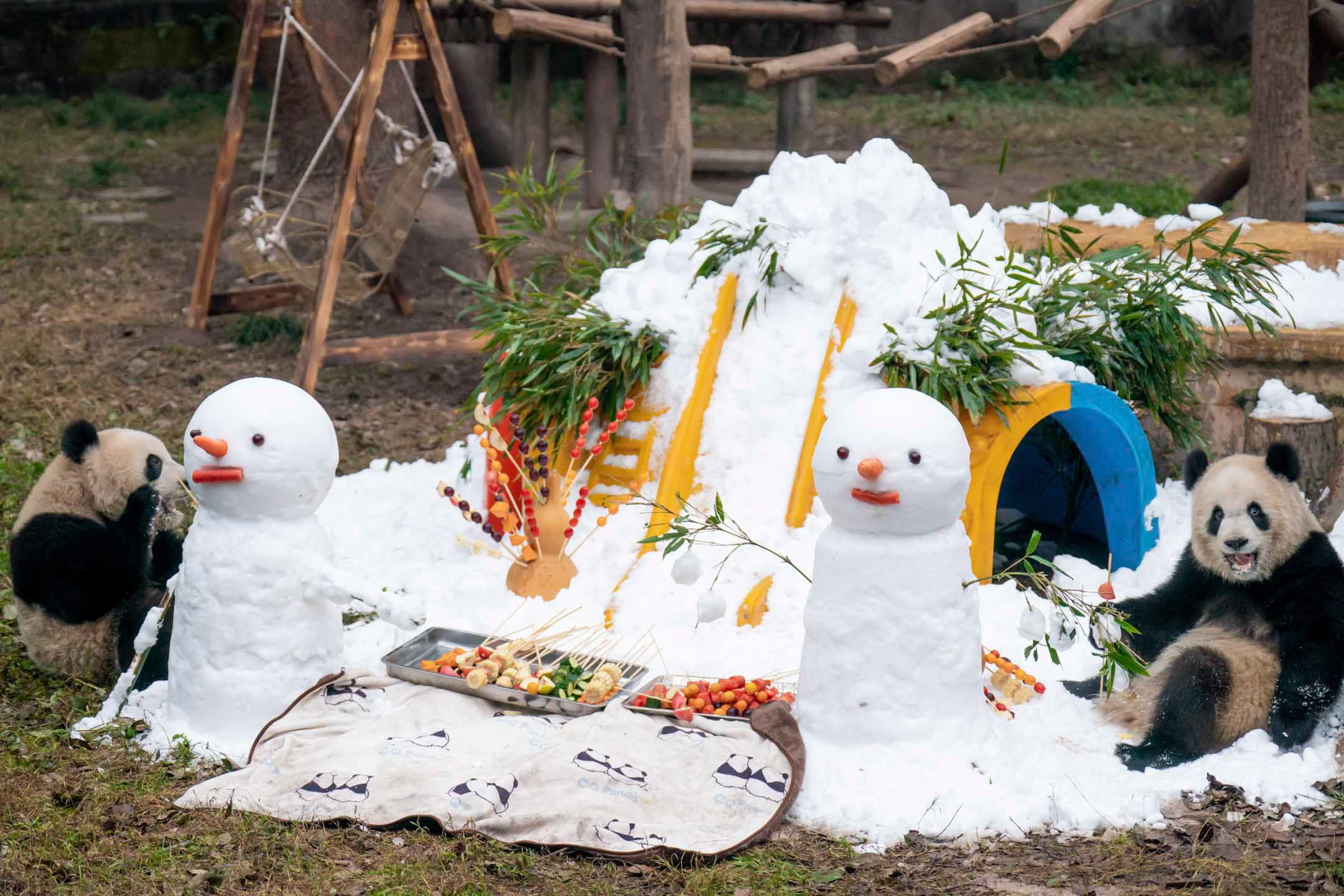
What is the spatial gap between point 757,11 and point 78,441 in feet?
19.2

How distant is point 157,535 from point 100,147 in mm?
9322

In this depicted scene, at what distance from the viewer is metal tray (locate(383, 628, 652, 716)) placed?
11.3ft

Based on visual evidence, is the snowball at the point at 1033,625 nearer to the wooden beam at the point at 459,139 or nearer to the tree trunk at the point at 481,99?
the wooden beam at the point at 459,139

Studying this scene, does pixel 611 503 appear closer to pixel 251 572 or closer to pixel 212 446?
pixel 251 572

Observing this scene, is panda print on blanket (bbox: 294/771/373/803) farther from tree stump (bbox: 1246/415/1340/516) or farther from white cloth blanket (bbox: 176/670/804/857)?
tree stump (bbox: 1246/415/1340/516)

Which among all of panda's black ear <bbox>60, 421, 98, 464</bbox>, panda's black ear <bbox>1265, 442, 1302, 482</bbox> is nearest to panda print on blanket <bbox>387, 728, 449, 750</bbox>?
panda's black ear <bbox>60, 421, 98, 464</bbox>

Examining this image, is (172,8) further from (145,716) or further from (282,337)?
(145,716)

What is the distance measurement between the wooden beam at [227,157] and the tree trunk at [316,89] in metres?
0.30

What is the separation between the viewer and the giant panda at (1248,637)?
3240 mm

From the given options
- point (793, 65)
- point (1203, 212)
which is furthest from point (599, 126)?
point (1203, 212)

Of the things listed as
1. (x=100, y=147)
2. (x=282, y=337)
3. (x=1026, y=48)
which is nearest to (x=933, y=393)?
(x=282, y=337)

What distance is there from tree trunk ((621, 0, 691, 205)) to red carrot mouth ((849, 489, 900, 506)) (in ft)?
10.4

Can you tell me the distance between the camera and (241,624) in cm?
334

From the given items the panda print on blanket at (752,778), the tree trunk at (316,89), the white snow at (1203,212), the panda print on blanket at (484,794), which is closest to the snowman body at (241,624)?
the panda print on blanket at (484,794)
